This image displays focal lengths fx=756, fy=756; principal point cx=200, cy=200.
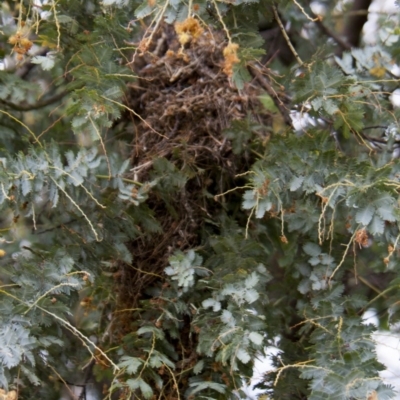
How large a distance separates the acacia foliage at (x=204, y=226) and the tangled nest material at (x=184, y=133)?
13 mm

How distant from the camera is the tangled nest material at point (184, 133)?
1.99m

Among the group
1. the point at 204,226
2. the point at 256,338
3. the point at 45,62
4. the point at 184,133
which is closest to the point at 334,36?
the point at 184,133

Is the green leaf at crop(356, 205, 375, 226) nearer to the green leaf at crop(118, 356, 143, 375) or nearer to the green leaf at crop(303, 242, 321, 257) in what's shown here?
the green leaf at crop(303, 242, 321, 257)

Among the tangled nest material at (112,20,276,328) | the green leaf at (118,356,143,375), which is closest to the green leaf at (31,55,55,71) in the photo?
the tangled nest material at (112,20,276,328)

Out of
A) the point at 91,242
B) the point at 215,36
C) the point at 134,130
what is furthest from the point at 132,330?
the point at 215,36

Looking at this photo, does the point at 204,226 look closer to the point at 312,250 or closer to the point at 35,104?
the point at 312,250

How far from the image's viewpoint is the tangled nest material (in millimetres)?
1990

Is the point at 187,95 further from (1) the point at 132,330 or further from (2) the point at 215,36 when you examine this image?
(1) the point at 132,330

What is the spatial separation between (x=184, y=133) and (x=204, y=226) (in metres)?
0.27

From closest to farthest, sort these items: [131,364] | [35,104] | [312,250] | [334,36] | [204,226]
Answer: [131,364] < [312,250] < [204,226] < [35,104] < [334,36]

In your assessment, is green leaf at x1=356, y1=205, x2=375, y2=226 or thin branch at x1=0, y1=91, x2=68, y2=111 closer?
green leaf at x1=356, y1=205, x2=375, y2=226

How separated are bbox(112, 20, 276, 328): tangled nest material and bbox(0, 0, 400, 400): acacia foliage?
1 centimetres

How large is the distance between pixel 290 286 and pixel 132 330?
44cm

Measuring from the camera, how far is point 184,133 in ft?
6.80
